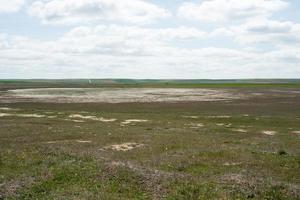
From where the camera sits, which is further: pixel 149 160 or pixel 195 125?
pixel 195 125

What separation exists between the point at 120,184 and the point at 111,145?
42.3 ft

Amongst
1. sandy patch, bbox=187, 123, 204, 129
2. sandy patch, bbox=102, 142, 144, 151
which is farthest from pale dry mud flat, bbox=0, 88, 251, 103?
sandy patch, bbox=102, 142, 144, 151

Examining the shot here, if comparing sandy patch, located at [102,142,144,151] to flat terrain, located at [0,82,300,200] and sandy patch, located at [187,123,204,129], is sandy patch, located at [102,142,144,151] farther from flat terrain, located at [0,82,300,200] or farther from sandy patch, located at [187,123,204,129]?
sandy patch, located at [187,123,204,129]

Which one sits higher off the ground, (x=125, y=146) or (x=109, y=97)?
(x=109, y=97)

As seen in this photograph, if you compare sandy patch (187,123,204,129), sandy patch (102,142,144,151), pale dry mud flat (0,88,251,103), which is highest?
pale dry mud flat (0,88,251,103)

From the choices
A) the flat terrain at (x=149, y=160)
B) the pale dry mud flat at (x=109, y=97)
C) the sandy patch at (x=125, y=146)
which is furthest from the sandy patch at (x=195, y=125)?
the pale dry mud flat at (x=109, y=97)

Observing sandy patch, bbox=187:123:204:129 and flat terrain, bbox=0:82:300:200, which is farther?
sandy patch, bbox=187:123:204:129

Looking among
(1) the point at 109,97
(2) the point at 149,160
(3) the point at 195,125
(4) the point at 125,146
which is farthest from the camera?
(1) the point at 109,97

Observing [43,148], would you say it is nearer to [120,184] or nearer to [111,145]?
[111,145]

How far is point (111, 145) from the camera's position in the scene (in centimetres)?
3044

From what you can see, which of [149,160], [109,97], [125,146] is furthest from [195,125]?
[109,97]

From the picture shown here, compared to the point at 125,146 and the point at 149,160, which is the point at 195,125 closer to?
the point at 125,146

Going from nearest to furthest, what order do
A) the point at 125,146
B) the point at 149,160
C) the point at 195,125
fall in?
the point at 149,160 → the point at 125,146 → the point at 195,125

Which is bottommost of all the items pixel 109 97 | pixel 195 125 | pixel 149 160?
pixel 195 125
